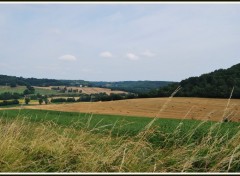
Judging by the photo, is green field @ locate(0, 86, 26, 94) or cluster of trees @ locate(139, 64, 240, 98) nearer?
green field @ locate(0, 86, 26, 94)

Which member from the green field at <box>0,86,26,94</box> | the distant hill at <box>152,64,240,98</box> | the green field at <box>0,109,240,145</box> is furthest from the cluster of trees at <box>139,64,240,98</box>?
the green field at <box>0,109,240,145</box>

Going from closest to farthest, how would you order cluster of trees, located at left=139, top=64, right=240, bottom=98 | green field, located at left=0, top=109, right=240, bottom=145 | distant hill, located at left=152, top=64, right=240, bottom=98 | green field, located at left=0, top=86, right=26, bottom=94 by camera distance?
green field, located at left=0, top=109, right=240, bottom=145
green field, located at left=0, top=86, right=26, bottom=94
distant hill, located at left=152, top=64, right=240, bottom=98
cluster of trees, located at left=139, top=64, right=240, bottom=98

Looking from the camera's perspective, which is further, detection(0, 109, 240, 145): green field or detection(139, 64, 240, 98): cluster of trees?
detection(139, 64, 240, 98): cluster of trees

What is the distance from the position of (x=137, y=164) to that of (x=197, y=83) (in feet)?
173

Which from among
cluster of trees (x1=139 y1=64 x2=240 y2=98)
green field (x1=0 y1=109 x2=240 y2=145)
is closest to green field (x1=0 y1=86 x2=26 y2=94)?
green field (x1=0 y1=109 x2=240 y2=145)

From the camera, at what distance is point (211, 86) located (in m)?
51.6

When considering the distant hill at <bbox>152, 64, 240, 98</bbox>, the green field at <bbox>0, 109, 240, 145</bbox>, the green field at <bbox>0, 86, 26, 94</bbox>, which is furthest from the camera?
the distant hill at <bbox>152, 64, 240, 98</bbox>

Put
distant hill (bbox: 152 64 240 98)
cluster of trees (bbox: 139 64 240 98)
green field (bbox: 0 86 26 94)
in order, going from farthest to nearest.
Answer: cluster of trees (bbox: 139 64 240 98) < distant hill (bbox: 152 64 240 98) < green field (bbox: 0 86 26 94)

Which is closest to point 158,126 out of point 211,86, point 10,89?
point 10,89

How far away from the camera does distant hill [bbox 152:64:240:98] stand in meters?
47.3

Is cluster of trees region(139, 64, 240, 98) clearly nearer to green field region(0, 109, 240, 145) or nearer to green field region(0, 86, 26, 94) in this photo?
green field region(0, 86, 26, 94)

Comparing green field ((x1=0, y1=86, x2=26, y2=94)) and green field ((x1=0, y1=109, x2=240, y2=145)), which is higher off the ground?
green field ((x1=0, y1=86, x2=26, y2=94))

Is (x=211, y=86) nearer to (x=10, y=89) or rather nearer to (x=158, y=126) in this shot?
(x=10, y=89)

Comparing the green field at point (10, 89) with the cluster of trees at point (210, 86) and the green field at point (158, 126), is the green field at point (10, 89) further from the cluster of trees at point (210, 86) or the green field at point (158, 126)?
the cluster of trees at point (210, 86)
